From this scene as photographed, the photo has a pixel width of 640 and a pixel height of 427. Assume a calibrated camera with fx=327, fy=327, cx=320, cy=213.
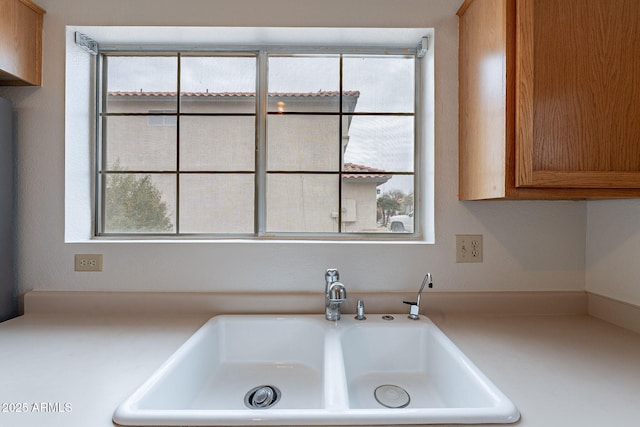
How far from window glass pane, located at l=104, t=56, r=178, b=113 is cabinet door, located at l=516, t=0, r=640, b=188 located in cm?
146

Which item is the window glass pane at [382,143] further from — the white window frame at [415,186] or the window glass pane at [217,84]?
the window glass pane at [217,84]

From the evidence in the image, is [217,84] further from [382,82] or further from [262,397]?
[262,397]

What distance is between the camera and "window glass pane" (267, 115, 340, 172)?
1.58 m

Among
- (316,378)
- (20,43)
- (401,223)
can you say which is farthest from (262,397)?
A: (20,43)

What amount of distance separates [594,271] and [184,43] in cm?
207

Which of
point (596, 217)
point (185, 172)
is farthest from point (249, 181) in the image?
point (596, 217)

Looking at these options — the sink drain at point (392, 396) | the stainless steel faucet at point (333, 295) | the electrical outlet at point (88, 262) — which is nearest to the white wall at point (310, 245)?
the electrical outlet at point (88, 262)

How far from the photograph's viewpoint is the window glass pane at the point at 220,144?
62.2 inches

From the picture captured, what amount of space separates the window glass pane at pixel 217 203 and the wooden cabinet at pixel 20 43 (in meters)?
0.71

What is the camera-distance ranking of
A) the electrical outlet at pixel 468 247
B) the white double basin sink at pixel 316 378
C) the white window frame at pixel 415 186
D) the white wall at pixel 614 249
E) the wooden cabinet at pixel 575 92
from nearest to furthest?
the white double basin sink at pixel 316 378, the wooden cabinet at pixel 575 92, the white wall at pixel 614 249, the electrical outlet at pixel 468 247, the white window frame at pixel 415 186

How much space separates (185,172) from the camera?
5.17 feet

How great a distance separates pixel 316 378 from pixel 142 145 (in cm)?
132

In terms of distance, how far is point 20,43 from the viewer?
4.28 ft

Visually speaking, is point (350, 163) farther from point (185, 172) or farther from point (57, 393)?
point (57, 393)
